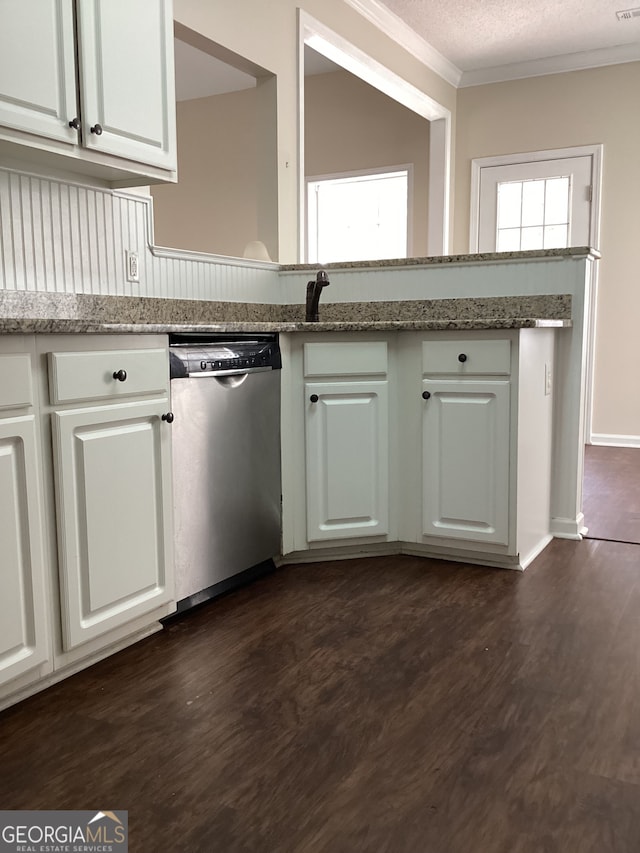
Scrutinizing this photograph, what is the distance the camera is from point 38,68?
6.57 feet

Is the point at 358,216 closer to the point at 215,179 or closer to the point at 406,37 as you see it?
the point at 215,179

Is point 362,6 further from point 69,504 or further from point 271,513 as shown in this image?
point 69,504

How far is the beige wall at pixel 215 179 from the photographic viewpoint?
6.66 m

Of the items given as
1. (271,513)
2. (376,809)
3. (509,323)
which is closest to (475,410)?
(509,323)

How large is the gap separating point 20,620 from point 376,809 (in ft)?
2.84

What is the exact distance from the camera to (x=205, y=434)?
2.29 meters

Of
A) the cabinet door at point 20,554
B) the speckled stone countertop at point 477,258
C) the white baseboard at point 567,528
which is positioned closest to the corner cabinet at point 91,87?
the cabinet door at point 20,554

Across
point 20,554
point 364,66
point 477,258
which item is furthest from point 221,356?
point 364,66

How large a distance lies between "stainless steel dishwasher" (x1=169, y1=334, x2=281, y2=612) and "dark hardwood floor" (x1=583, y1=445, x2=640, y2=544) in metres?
1.42

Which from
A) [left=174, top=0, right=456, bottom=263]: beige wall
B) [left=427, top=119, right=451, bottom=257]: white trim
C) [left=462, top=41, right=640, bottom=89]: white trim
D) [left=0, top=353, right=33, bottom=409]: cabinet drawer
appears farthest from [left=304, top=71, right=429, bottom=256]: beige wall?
[left=0, top=353, right=33, bottom=409]: cabinet drawer

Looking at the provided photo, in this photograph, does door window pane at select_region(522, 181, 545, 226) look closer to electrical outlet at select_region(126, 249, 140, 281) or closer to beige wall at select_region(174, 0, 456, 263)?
beige wall at select_region(174, 0, 456, 263)

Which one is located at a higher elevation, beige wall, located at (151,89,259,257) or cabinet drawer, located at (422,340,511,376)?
beige wall, located at (151,89,259,257)

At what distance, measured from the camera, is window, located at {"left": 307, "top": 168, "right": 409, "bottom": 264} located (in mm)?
6355

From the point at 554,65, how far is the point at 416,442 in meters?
4.01
